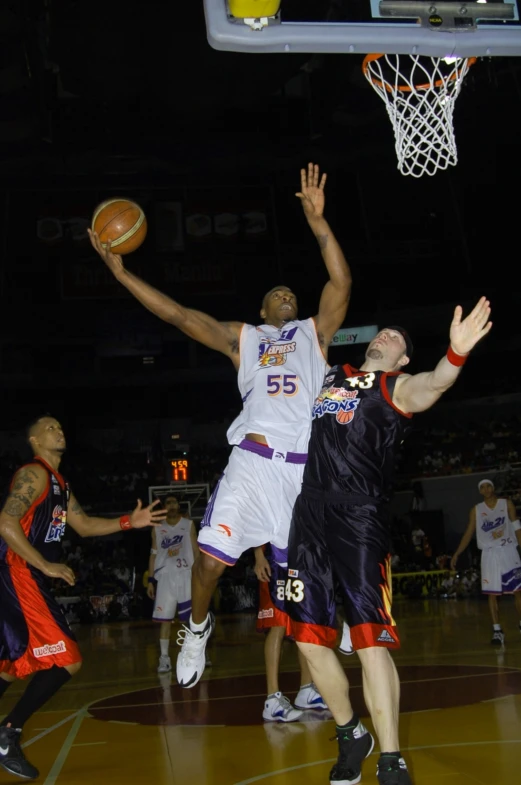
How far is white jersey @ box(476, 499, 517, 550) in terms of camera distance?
11.7 m

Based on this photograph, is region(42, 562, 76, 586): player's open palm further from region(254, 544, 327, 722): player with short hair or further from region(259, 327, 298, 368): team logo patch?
region(259, 327, 298, 368): team logo patch

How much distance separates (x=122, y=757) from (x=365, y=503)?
2.41 m

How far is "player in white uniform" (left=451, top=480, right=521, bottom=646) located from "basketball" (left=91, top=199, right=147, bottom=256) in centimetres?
723

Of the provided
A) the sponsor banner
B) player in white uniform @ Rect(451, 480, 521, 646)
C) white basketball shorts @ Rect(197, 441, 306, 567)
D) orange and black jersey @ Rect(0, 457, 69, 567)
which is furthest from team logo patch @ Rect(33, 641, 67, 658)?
the sponsor banner

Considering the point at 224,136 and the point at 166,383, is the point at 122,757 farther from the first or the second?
the point at 166,383

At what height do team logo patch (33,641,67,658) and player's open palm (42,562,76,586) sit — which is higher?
player's open palm (42,562,76,586)

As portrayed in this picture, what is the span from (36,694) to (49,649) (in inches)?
11.0

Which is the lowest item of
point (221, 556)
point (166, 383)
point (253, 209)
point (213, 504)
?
point (221, 556)

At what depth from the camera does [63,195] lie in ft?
79.5

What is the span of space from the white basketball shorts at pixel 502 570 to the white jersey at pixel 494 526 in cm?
7

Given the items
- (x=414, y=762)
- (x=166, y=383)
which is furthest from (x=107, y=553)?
(x=414, y=762)

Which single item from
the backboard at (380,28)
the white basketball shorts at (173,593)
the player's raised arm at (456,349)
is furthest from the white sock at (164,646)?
the backboard at (380,28)

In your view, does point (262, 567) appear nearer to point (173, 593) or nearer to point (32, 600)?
point (32, 600)

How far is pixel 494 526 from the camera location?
11812mm
